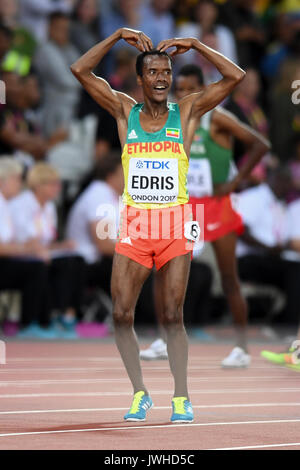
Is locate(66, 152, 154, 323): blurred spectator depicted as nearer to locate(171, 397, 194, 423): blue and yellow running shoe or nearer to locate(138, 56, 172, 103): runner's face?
locate(138, 56, 172, 103): runner's face

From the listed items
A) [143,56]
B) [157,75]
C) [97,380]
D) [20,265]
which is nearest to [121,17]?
[20,265]

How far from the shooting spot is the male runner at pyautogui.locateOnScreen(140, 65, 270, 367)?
10.0 m

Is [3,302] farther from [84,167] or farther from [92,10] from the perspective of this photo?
[92,10]

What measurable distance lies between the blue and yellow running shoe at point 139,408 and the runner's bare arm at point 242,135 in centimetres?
384

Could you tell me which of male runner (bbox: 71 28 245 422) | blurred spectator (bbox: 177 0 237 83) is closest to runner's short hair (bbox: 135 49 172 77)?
male runner (bbox: 71 28 245 422)

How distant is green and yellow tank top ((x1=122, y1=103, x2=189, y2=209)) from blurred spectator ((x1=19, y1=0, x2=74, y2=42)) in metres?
8.69

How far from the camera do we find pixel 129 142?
682 cm

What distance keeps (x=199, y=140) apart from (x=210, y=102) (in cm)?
313

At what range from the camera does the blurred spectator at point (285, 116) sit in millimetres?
16594

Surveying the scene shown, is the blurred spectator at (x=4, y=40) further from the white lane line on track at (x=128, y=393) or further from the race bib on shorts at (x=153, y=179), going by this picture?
the race bib on shorts at (x=153, y=179)

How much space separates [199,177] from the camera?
10.1 metres

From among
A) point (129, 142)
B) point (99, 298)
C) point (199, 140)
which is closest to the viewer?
point (129, 142)
